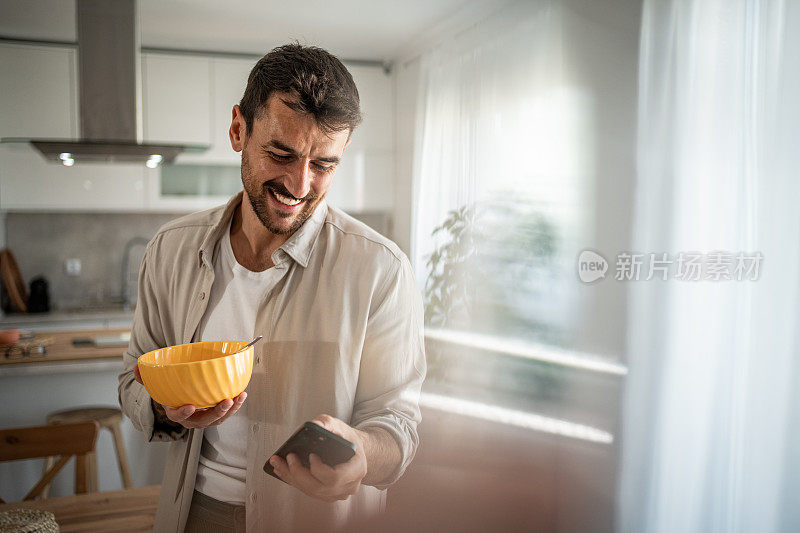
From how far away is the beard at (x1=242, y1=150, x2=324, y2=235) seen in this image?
0.49 m

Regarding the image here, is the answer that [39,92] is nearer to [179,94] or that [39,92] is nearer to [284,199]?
→ [179,94]

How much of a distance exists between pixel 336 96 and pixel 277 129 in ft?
0.17

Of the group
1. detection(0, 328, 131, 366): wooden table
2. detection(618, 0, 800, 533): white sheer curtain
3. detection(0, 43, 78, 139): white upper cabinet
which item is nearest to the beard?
detection(618, 0, 800, 533): white sheer curtain

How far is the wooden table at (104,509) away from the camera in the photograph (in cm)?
82

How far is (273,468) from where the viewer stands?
50 centimetres

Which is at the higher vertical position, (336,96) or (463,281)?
(336,96)

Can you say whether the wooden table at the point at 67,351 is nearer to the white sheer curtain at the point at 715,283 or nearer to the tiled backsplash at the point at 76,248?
the tiled backsplash at the point at 76,248

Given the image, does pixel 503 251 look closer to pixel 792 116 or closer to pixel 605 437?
pixel 605 437

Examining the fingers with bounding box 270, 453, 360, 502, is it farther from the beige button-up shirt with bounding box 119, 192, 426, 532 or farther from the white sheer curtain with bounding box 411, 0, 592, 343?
the white sheer curtain with bounding box 411, 0, 592, 343

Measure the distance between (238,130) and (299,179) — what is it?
0.26ft

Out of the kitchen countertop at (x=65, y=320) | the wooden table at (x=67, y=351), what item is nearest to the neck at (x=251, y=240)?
the wooden table at (x=67, y=351)

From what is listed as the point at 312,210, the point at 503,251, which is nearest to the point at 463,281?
the point at 503,251

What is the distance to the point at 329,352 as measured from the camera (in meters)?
0.53

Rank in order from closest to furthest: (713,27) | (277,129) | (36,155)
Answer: (277,129) < (713,27) < (36,155)
